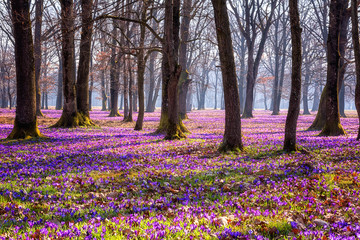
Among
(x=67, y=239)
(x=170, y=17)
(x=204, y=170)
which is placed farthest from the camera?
(x=170, y=17)

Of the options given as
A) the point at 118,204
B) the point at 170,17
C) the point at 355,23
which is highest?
the point at 170,17

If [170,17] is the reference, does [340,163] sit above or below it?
below

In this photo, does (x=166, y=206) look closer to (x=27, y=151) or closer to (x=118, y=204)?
(x=118, y=204)

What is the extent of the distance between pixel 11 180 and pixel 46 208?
2.30 meters

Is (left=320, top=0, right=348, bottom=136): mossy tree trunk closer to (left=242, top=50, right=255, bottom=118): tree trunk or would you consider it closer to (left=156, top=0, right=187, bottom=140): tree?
(left=156, top=0, right=187, bottom=140): tree

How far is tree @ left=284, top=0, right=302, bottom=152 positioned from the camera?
872cm

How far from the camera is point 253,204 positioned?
4.78 m

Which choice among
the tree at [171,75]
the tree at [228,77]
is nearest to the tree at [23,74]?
the tree at [171,75]

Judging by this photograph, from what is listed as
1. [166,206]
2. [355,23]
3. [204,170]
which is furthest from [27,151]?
[355,23]

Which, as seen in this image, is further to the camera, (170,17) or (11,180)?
(170,17)

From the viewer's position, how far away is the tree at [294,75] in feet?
28.6

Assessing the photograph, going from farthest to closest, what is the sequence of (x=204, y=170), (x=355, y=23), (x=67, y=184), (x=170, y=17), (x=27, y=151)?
(x=170, y=17), (x=355, y=23), (x=27, y=151), (x=204, y=170), (x=67, y=184)

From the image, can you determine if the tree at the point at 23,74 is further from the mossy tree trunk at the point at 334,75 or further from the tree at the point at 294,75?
the mossy tree trunk at the point at 334,75

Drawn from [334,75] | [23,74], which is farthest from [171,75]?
[334,75]
